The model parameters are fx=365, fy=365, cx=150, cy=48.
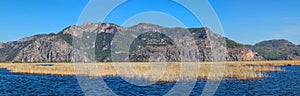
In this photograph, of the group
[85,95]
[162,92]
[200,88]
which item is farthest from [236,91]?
[85,95]

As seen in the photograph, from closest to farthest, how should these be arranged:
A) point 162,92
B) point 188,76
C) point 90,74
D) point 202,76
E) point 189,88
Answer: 1. point 162,92
2. point 189,88
3. point 188,76
4. point 202,76
5. point 90,74

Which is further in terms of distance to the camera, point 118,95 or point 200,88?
point 200,88

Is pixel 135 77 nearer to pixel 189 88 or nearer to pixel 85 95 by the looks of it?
pixel 189 88

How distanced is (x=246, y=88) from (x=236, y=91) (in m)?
3.20

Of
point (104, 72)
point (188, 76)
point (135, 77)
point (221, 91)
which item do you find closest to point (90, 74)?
point (104, 72)

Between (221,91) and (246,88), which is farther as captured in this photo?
(246,88)

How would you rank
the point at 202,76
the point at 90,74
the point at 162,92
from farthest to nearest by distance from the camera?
1. the point at 90,74
2. the point at 202,76
3. the point at 162,92

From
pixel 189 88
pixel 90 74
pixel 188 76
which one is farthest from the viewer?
pixel 90 74

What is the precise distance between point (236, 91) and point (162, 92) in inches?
300

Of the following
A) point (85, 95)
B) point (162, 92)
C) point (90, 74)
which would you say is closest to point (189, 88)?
point (162, 92)

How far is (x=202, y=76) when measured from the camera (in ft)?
179

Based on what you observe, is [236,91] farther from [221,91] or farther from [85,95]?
[85,95]

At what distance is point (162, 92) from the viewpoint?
3706 cm

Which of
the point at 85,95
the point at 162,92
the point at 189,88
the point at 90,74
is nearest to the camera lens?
the point at 85,95
